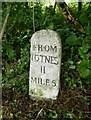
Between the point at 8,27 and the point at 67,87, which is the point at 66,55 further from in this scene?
the point at 8,27

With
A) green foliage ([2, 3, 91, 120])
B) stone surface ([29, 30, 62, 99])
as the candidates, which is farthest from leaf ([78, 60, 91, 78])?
stone surface ([29, 30, 62, 99])

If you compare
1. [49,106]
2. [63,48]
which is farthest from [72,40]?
[49,106]

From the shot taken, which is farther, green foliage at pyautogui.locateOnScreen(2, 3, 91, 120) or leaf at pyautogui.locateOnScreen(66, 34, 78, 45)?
leaf at pyautogui.locateOnScreen(66, 34, 78, 45)

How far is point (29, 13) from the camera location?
11.4ft

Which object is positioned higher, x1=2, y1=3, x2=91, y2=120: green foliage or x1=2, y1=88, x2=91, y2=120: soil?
x1=2, y1=3, x2=91, y2=120: green foliage

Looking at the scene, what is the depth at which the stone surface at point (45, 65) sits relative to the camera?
2.53 meters

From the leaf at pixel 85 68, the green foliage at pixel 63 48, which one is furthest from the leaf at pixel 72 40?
the leaf at pixel 85 68

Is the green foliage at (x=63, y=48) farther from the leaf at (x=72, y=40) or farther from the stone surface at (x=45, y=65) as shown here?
the stone surface at (x=45, y=65)

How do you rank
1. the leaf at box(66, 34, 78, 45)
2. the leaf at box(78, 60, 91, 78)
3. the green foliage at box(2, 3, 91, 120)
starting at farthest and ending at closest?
the leaf at box(66, 34, 78, 45) → the green foliage at box(2, 3, 91, 120) → the leaf at box(78, 60, 91, 78)

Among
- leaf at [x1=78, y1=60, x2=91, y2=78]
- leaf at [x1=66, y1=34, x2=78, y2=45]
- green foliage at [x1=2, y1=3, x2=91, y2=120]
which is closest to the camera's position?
leaf at [x1=78, y1=60, x2=91, y2=78]

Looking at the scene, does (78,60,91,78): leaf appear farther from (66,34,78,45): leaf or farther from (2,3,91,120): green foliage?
(66,34,78,45): leaf

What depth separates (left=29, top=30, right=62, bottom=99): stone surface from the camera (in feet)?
8.30

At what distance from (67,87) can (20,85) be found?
42cm

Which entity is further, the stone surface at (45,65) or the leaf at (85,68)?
the stone surface at (45,65)
